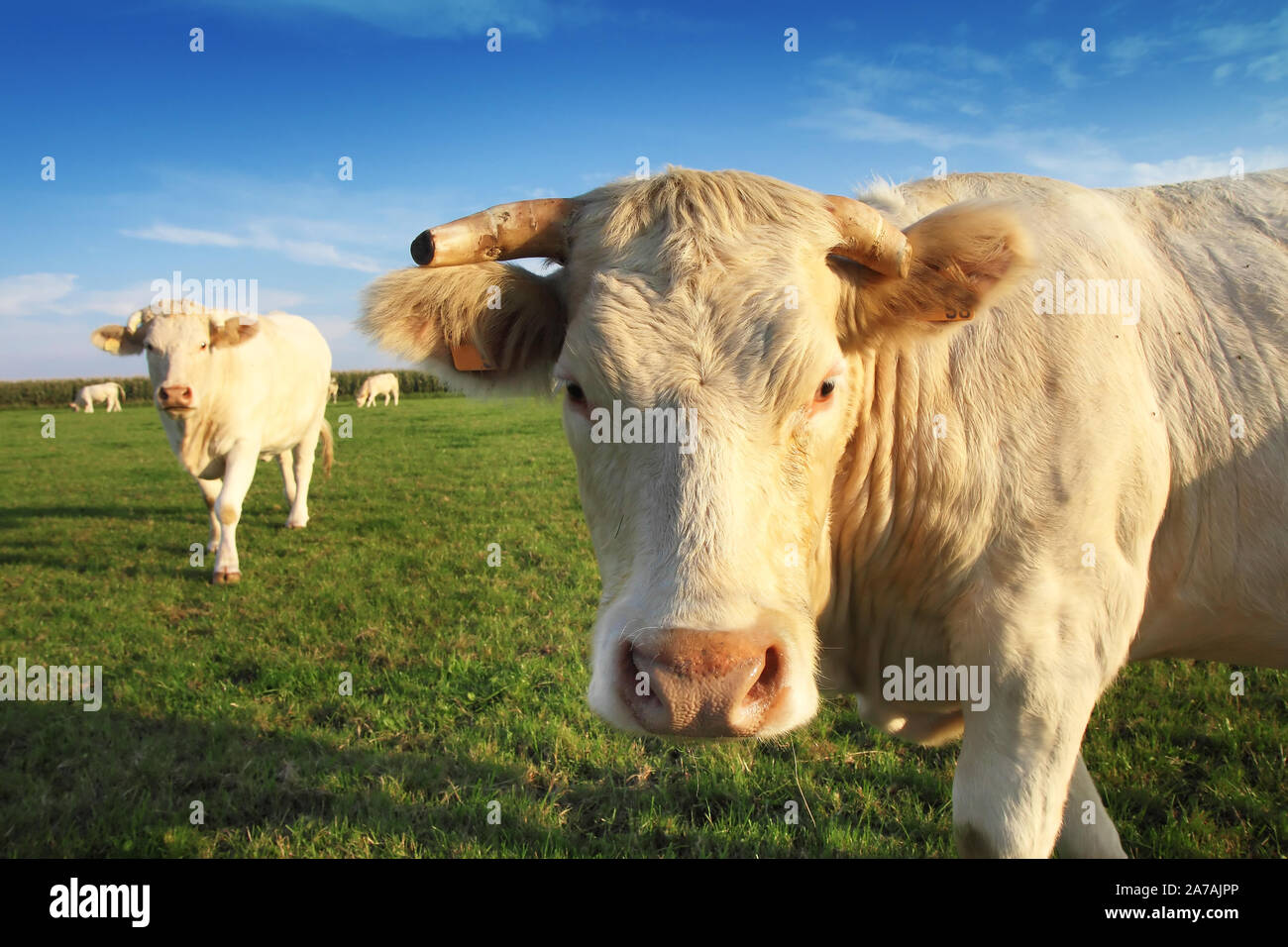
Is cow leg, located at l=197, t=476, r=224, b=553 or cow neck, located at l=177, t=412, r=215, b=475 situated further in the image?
cow leg, located at l=197, t=476, r=224, b=553

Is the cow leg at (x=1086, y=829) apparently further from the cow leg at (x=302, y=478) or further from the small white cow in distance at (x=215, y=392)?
the cow leg at (x=302, y=478)

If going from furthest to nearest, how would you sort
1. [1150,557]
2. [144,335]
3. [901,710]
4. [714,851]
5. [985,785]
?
[144,335] → [714,851] → [901,710] → [1150,557] → [985,785]

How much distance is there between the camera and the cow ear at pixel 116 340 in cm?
940

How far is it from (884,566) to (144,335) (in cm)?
1004

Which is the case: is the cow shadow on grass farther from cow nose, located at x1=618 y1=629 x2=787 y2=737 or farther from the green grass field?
cow nose, located at x1=618 y1=629 x2=787 y2=737

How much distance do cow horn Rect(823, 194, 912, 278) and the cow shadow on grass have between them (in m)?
2.53

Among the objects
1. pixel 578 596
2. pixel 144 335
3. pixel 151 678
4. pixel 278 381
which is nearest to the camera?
pixel 151 678

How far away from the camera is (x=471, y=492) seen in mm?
13148

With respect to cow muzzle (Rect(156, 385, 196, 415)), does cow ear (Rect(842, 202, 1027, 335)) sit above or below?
below

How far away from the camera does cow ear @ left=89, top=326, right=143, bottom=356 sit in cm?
940

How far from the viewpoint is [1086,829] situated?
3143 mm

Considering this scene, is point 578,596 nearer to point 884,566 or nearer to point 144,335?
point 884,566

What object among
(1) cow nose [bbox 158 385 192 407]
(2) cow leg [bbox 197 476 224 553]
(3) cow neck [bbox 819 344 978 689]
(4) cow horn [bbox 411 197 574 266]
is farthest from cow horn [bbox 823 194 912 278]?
(2) cow leg [bbox 197 476 224 553]
